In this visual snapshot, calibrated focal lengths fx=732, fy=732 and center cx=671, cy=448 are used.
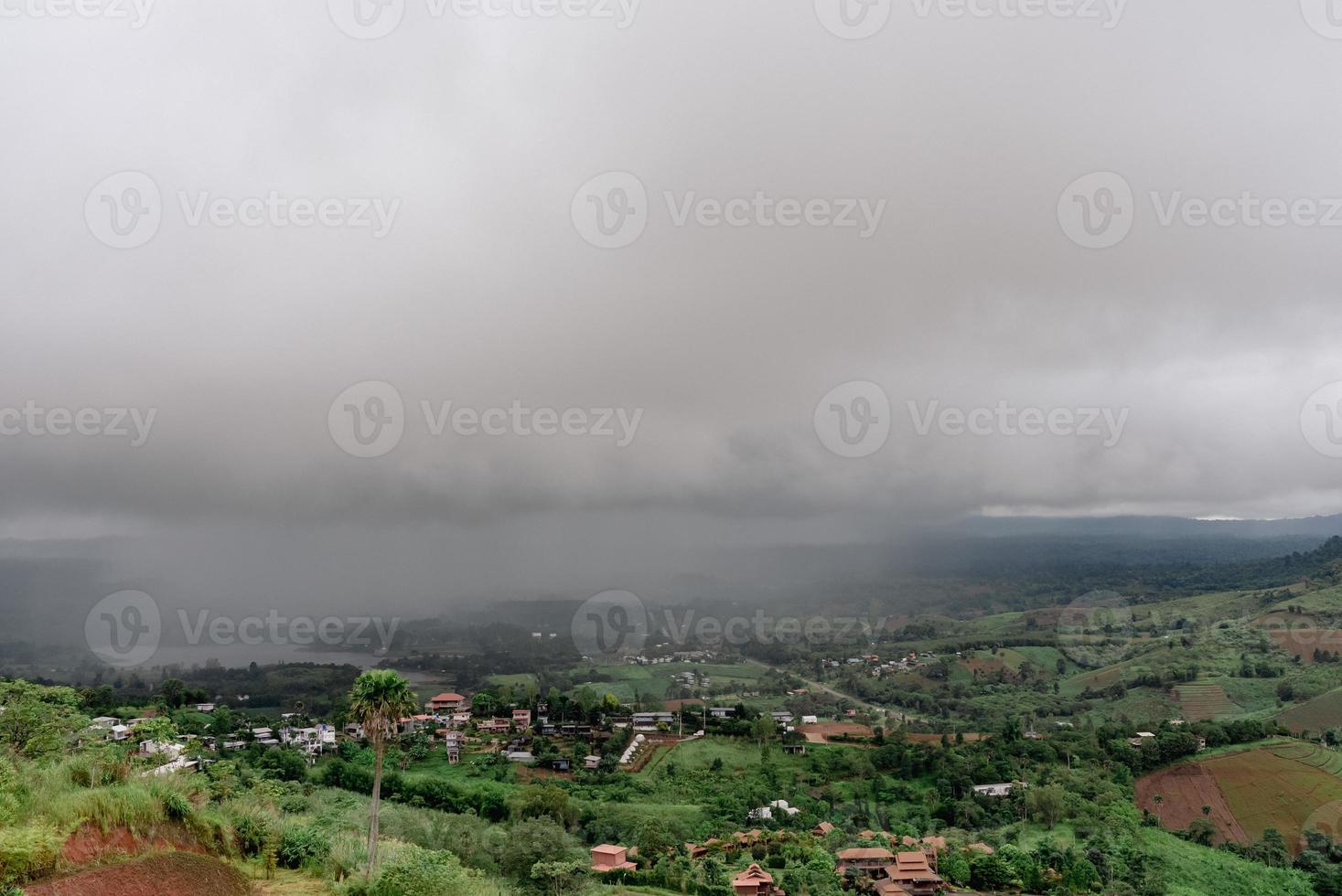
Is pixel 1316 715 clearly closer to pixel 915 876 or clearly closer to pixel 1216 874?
pixel 1216 874

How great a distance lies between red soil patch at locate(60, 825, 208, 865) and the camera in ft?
36.5

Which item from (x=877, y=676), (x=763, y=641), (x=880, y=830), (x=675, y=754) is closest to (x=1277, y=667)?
(x=877, y=676)

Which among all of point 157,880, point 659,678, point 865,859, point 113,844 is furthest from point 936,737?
point 113,844

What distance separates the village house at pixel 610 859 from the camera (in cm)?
3015

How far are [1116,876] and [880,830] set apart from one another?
1072cm

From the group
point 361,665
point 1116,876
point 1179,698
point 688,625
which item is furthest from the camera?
point 688,625

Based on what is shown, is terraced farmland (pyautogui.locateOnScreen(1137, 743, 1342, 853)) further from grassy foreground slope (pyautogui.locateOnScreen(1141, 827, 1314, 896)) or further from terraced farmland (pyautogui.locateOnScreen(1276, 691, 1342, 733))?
terraced farmland (pyautogui.locateOnScreen(1276, 691, 1342, 733))

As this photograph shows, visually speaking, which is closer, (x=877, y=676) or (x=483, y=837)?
(x=483, y=837)

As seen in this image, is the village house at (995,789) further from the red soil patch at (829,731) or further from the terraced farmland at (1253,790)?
the red soil patch at (829,731)

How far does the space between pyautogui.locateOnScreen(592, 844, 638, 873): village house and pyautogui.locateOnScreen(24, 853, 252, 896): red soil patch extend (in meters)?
19.8

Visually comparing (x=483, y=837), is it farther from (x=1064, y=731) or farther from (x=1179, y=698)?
(x=1179, y=698)

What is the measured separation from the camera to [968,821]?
129ft

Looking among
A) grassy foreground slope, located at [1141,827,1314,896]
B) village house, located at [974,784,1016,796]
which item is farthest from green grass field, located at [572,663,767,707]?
grassy foreground slope, located at [1141,827,1314,896]

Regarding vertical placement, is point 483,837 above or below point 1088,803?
above
